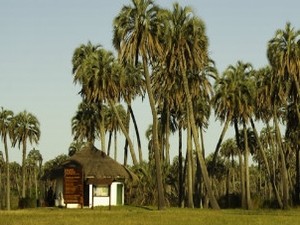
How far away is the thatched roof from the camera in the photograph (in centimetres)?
6009

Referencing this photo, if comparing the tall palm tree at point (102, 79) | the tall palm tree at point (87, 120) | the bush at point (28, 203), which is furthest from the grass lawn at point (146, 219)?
the tall palm tree at point (87, 120)

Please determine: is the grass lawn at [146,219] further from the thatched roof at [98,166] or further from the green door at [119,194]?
the green door at [119,194]

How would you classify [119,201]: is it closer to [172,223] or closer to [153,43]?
[153,43]

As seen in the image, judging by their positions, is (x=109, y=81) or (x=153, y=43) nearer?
(x=153, y=43)

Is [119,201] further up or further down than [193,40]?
further down

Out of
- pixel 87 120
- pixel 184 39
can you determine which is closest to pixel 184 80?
pixel 184 39

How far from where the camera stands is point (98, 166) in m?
61.3

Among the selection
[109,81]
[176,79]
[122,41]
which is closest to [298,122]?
[176,79]

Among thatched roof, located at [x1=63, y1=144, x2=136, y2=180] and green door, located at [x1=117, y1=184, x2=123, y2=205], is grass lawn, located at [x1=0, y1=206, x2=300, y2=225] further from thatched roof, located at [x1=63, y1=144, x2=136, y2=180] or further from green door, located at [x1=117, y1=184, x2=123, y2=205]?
green door, located at [x1=117, y1=184, x2=123, y2=205]

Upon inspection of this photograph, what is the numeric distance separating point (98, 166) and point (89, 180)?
20.9 ft

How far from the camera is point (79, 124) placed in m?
86.2

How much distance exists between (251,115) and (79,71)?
21.3 metres

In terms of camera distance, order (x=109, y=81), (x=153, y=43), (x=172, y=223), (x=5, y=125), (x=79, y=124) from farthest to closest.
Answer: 1. (x=5, y=125)
2. (x=79, y=124)
3. (x=109, y=81)
4. (x=153, y=43)
5. (x=172, y=223)

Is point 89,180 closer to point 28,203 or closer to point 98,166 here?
point 98,166
